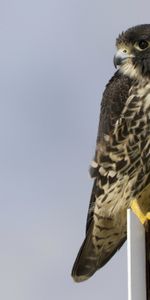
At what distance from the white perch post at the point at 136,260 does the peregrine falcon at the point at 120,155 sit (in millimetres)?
1089

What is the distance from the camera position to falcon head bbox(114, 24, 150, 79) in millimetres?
5555

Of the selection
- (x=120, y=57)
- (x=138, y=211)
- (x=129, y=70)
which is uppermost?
(x=120, y=57)

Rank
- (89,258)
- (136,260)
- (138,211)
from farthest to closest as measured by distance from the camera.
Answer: (89,258)
(138,211)
(136,260)

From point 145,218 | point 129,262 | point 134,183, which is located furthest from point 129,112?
point 129,262

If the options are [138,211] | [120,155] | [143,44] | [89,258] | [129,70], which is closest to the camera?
[138,211]

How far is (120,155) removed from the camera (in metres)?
Result: 5.27

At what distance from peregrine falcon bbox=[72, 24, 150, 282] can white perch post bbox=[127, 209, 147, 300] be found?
1.09 m

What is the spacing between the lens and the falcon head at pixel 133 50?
555 cm

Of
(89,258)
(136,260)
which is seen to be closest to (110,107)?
(89,258)

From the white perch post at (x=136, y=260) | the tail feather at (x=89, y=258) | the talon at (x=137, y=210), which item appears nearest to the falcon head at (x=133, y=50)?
the talon at (x=137, y=210)

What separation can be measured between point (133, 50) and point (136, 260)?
2.63 metres

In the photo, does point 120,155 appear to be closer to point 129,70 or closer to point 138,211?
point 138,211

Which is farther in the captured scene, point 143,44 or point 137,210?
point 143,44

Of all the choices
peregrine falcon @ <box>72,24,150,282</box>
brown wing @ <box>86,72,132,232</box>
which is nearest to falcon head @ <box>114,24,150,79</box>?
peregrine falcon @ <box>72,24,150,282</box>
